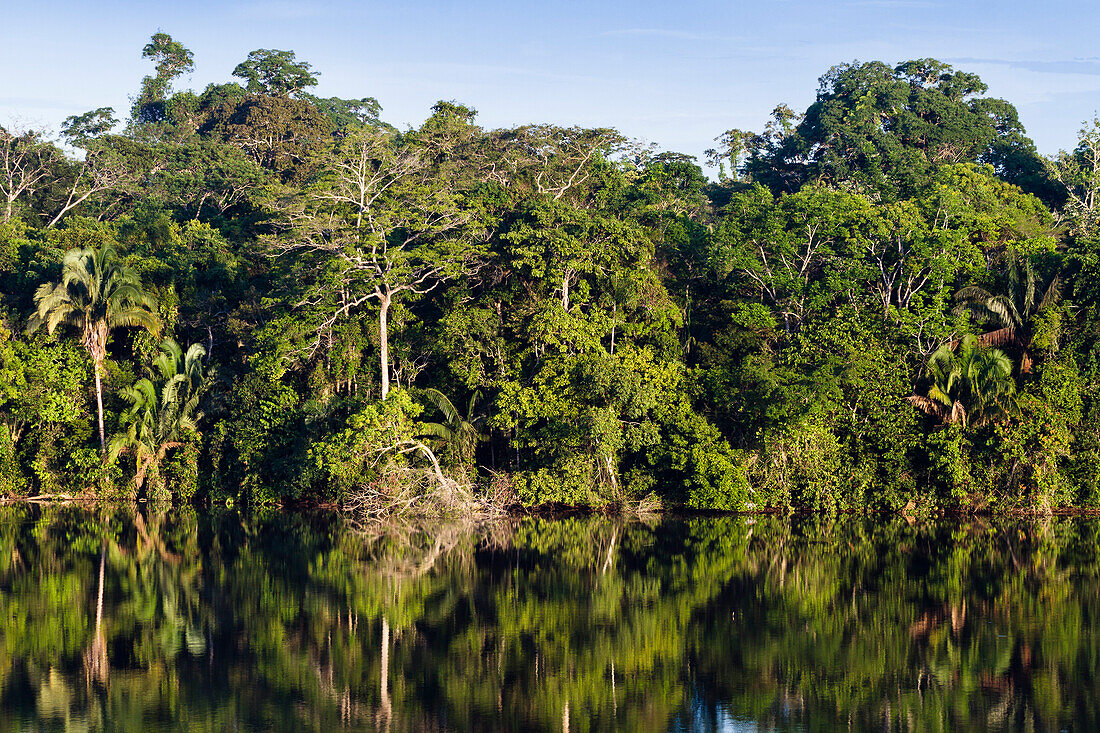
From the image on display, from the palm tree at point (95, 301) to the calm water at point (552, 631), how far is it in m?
8.67

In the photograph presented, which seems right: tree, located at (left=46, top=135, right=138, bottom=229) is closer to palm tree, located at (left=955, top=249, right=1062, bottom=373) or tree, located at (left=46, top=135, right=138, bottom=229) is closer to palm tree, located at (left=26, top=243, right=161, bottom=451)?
palm tree, located at (left=26, top=243, right=161, bottom=451)

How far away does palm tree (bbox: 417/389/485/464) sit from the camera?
3048cm

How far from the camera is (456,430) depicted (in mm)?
30766

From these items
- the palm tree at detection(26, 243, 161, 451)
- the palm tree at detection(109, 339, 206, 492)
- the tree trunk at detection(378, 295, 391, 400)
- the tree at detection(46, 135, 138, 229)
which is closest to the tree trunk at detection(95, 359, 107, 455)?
the palm tree at detection(26, 243, 161, 451)

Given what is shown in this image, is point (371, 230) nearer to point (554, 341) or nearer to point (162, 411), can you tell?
point (554, 341)

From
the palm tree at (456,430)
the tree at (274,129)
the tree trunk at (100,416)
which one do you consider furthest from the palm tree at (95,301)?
the tree at (274,129)

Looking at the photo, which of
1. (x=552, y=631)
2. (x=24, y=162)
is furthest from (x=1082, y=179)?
(x=24, y=162)

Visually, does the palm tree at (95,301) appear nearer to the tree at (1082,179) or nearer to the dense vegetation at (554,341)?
the dense vegetation at (554,341)

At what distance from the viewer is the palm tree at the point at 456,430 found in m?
30.5

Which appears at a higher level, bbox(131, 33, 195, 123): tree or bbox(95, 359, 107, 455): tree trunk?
bbox(131, 33, 195, 123): tree

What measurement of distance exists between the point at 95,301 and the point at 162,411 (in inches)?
150

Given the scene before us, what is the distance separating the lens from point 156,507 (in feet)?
103

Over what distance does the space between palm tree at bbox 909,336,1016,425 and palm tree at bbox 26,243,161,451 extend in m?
22.4

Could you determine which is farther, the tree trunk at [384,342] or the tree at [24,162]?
the tree at [24,162]
